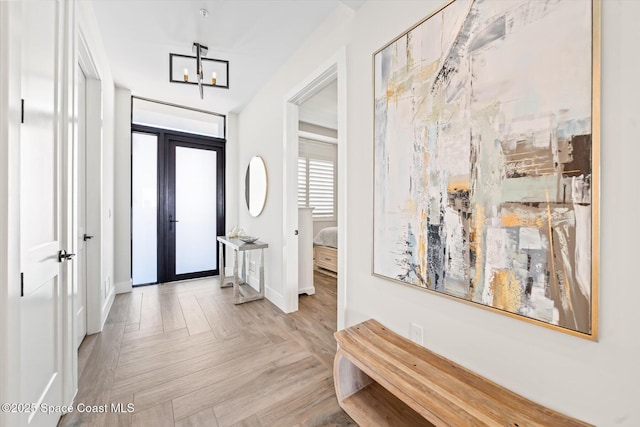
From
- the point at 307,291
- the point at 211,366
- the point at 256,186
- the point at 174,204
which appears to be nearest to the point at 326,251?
the point at 307,291

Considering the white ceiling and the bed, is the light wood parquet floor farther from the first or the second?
the white ceiling

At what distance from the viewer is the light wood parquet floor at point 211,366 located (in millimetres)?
1392

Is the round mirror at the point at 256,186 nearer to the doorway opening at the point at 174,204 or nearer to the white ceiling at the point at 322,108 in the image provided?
the doorway opening at the point at 174,204

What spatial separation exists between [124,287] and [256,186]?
7.28 feet

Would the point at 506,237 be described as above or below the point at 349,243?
above

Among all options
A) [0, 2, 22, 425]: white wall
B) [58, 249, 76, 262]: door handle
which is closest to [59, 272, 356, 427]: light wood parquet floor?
[0, 2, 22, 425]: white wall

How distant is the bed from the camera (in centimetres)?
421

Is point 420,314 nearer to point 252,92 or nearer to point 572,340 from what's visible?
point 572,340

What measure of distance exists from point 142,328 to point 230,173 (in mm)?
2535

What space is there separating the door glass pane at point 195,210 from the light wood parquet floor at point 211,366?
1156 millimetres

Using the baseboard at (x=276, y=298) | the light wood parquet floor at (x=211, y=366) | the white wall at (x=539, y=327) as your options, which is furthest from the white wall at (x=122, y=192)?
the white wall at (x=539, y=327)

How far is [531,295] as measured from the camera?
96 centimetres

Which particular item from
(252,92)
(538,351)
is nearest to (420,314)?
(538,351)

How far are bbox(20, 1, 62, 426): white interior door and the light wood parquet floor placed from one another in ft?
1.30
